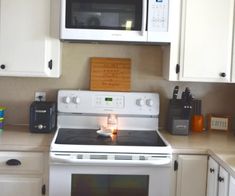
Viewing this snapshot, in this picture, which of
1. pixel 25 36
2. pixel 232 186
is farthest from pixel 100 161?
pixel 25 36

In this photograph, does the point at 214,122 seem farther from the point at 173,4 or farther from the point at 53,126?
the point at 53,126

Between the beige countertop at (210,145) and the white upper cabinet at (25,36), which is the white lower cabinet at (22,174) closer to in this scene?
the white upper cabinet at (25,36)

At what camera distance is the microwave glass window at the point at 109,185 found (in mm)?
2395

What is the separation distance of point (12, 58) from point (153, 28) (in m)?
0.96

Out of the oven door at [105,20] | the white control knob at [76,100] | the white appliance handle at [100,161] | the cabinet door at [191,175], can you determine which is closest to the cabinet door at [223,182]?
the cabinet door at [191,175]

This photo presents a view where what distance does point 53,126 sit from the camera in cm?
287

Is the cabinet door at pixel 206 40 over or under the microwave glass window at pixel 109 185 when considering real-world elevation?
over

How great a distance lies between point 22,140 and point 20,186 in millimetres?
287

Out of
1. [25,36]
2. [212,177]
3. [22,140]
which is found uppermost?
[25,36]

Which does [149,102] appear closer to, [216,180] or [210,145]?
[210,145]

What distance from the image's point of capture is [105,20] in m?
2.63

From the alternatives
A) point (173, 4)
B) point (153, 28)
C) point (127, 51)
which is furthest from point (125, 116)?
point (173, 4)

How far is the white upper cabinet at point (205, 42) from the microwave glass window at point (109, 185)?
76cm

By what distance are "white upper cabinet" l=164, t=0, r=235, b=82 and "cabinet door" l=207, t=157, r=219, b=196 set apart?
62 centimetres
